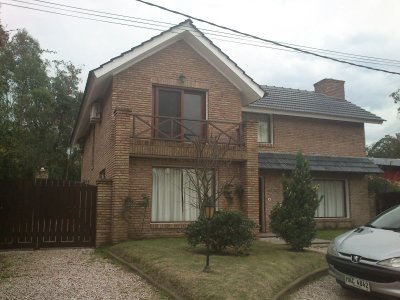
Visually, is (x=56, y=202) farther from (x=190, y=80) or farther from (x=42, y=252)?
(x=190, y=80)

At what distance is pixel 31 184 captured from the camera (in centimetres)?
1159

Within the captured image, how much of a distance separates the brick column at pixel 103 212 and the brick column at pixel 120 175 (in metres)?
0.19

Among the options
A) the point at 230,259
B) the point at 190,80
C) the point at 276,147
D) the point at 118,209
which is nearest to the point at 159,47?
the point at 190,80

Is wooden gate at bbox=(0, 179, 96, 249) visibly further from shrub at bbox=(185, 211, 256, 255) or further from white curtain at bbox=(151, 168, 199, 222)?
shrub at bbox=(185, 211, 256, 255)

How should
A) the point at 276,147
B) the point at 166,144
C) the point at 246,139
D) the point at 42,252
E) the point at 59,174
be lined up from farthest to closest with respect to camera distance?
the point at 59,174, the point at 276,147, the point at 246,139, the point at 166,144, the point at 42,252

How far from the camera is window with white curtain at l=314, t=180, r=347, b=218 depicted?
1825 centimetres

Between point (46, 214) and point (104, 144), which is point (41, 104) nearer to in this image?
point (104, 144)

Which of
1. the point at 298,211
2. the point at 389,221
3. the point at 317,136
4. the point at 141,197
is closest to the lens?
the point at 389,221

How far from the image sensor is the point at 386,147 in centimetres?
4862

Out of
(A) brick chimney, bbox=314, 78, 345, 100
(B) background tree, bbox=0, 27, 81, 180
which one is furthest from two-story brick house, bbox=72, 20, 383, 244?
(B) background tree, bbox=0, 27, 81, 180

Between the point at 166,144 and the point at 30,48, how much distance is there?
79.4 ft

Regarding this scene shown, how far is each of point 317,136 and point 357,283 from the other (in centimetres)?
1295

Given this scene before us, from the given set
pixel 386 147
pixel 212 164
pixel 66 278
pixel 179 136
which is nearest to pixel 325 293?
pixel 212 164

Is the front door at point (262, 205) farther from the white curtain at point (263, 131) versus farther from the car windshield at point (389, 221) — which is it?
the car windshield at point (389, 221)
